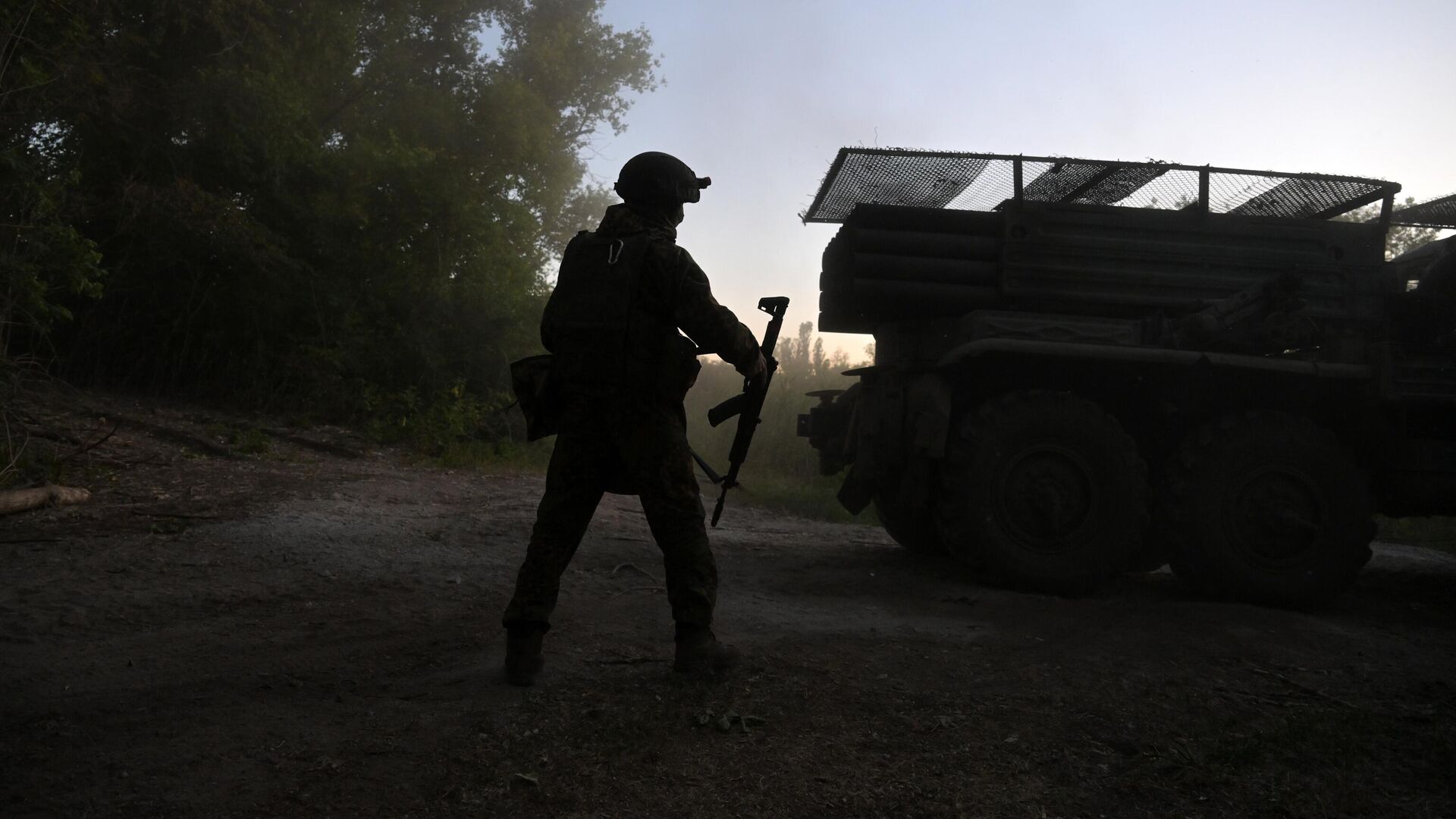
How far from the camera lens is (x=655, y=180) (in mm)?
3479

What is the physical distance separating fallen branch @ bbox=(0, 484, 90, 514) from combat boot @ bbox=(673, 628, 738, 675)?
14.6 feet

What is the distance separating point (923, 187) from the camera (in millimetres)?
6102

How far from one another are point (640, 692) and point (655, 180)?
182cm

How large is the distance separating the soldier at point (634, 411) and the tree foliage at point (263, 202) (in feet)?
19.0

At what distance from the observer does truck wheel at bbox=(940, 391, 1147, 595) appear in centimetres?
516

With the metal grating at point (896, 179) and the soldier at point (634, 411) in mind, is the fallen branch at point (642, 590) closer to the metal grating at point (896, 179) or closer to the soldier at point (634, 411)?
the soldier at point (634, 411)

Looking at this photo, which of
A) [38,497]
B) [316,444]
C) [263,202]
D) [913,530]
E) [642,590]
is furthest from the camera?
[263,202]

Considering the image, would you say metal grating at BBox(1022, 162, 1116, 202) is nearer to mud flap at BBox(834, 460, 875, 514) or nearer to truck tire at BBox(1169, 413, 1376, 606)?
truck tire at BBox(1169, 413, 1376, 606)

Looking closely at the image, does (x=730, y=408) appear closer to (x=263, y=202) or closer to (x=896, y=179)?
(x=896, y=179)

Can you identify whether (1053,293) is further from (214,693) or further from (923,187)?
(214,693)

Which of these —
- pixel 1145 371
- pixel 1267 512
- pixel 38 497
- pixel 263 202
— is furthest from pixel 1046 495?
pixel 263 202

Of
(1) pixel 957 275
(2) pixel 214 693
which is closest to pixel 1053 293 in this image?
(1) pixel 957 275

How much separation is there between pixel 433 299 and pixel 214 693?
9.95m

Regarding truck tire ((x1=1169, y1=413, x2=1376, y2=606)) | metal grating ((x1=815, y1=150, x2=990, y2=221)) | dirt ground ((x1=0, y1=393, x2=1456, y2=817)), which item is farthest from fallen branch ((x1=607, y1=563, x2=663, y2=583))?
truck tire ((x1=1169, y1=413, x2=1376, y2=606))
